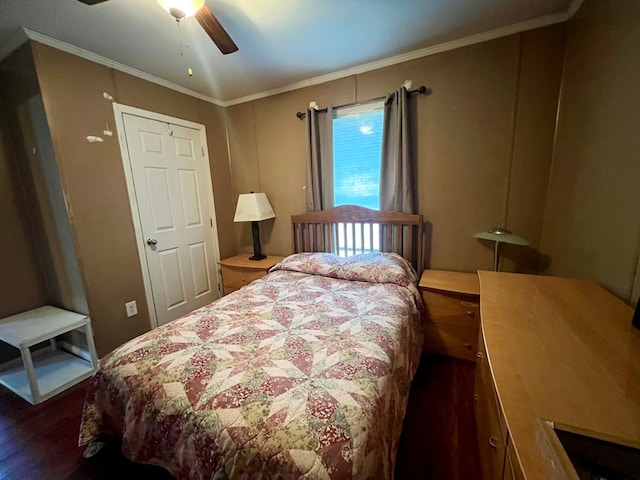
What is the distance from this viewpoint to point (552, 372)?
2.52 ft

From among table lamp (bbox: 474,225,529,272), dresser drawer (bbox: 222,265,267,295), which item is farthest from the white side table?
table lamp (bbox: 474,225,529,272)

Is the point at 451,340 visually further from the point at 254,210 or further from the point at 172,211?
the point at 172,211

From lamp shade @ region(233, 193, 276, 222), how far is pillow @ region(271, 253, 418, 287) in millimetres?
676

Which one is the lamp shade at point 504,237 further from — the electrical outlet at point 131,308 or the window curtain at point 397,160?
the electrical outlet at point 131,308

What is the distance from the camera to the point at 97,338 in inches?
87.1

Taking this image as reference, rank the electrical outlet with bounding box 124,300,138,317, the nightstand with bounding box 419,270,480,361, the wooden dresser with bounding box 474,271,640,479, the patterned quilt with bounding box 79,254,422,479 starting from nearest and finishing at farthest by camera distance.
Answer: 1. the wooden dresser with bounding box 474,271,640,479
2. the patterned quilt with bounding box 79,254,422,479
3. the nightstand with bounding box 419,270,480,361
4. the electrical outlet with bounding box 124,300,138,317

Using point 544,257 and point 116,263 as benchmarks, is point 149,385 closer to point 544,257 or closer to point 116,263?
point 116,263

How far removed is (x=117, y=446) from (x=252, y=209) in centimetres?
213

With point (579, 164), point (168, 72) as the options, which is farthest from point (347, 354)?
point (168, 72)

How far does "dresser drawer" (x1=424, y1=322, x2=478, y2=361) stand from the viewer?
205 centimetres

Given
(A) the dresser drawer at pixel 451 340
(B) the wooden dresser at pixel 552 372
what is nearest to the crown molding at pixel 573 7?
(B) the wooden dresser at pixel 552 372

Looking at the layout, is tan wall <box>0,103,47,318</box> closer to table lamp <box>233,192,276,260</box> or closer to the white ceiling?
the white ceiling

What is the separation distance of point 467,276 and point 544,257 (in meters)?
0.56

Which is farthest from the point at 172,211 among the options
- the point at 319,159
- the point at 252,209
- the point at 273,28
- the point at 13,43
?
the point at 273,28
